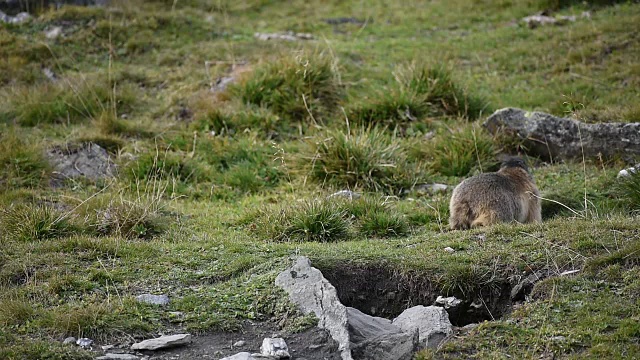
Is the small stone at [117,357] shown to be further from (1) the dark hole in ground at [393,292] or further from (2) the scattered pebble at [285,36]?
(2) the scattered pebble at [285,36]

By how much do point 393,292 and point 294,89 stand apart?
6.04 m

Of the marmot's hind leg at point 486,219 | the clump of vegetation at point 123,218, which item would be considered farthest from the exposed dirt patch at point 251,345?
the marmot's hind leg at point 486,219

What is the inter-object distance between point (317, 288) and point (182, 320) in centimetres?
104

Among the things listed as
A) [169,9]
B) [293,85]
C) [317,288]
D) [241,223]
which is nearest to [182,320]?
[317,288]

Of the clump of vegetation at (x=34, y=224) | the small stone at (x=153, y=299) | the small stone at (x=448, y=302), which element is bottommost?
the clump of vegetation at (x=34, y=224)

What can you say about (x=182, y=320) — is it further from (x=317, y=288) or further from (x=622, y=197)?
(x=622, y=197)

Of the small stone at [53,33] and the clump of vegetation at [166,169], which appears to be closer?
the clump of vegetation at [166,169]

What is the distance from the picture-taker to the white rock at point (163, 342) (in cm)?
546

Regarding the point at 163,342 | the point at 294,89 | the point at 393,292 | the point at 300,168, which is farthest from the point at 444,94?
the point at 163,342

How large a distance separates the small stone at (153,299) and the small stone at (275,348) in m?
1.05

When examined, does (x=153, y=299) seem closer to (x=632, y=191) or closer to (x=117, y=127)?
(x=632, y=191)

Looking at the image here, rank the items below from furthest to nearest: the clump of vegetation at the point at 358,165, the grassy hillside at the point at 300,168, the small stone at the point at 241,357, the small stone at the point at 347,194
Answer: the clump of vegetation at the point at 358,165 < the small stone at the point at 347,194 < the grassy hillside at the point at 300,168 < the small stone at the point at 241,357

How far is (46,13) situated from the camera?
14805mm

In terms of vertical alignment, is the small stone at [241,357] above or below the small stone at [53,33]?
below
